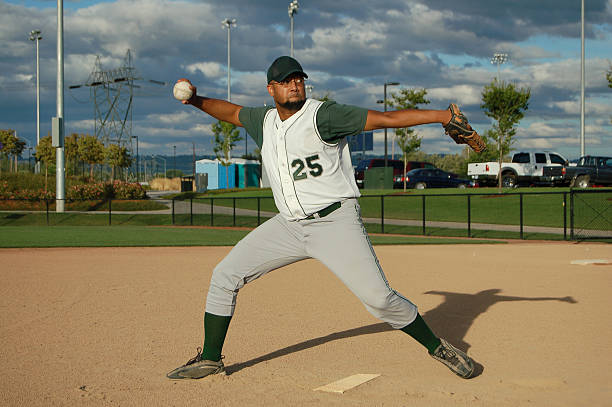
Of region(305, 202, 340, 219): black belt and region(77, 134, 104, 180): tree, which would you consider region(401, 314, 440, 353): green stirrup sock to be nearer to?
region(305, 202, 340, 219): black belt

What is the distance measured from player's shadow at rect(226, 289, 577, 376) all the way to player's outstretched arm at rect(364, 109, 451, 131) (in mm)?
2096

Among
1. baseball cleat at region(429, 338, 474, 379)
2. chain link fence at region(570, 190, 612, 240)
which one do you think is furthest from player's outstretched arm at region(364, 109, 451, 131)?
chain link fence at region(570, 190, 612, 240)

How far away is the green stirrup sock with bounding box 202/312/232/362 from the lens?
15.2 feet

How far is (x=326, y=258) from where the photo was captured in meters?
4.40

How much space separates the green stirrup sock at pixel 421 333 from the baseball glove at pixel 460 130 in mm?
1329

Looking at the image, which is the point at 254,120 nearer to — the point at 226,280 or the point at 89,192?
the point at 226,280

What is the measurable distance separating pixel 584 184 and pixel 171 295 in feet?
92.2

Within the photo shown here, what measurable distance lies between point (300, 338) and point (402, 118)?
2.91 m

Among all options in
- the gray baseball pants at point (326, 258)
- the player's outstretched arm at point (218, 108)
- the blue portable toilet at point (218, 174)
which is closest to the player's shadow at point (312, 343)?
the gray baseball pants at point (326, 258)

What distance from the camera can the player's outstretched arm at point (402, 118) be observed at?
160 inches

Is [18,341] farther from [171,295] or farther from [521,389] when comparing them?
[521,389]

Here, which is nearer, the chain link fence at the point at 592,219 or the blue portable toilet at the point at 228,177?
the chain link fence at the point at 592,219

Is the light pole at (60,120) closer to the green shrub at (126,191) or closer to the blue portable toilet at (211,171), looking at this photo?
the green shrub at (126,191)

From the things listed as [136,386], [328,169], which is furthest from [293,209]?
[136,386]
